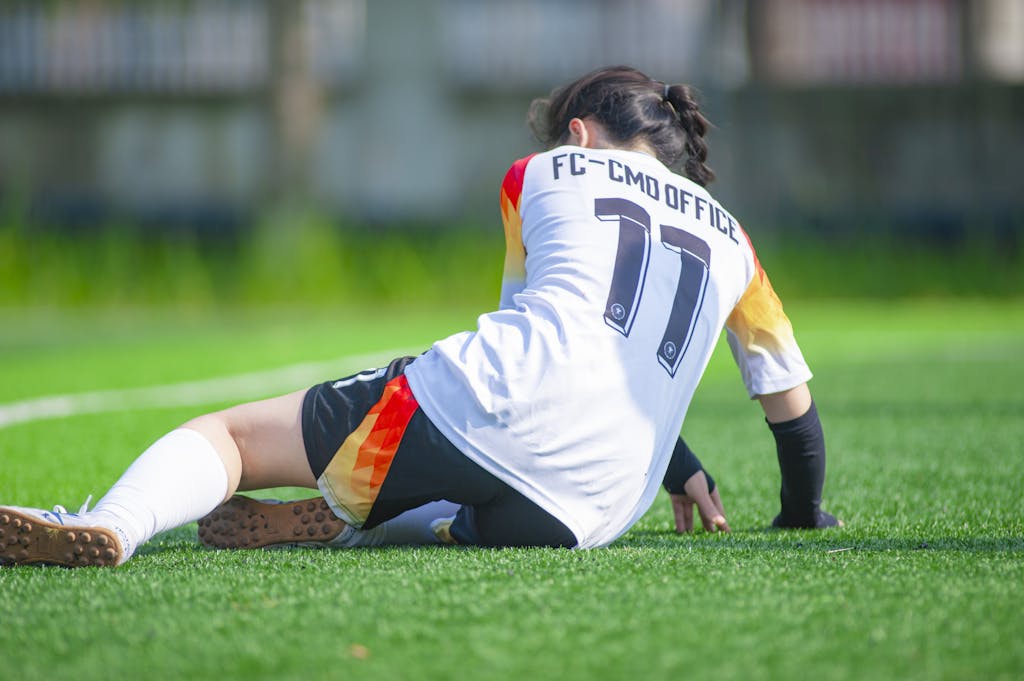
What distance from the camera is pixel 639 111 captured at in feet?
9.00

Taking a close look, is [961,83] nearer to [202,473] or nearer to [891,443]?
[891,443]

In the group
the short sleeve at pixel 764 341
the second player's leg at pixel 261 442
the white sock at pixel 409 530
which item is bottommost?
the white sock at pixel 409 530

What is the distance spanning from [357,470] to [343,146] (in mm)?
14726

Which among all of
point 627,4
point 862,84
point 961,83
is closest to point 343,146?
point 627,4

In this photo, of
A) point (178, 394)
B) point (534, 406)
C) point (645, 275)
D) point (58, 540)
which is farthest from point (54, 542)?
point (178, 394)

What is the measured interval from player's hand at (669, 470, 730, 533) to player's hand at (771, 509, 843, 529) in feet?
0.44

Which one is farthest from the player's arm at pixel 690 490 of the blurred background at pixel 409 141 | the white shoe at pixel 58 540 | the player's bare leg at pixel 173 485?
the blurred background at pixel 409 141

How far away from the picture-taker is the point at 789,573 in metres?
2.40

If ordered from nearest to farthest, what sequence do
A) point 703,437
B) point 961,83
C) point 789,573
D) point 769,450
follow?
point 789,573, point 769,450, point 703,437, point 961,83

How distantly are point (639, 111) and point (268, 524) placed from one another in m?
1.14

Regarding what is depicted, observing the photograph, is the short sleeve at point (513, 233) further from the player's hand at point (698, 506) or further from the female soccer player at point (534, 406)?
the player's hand at point (698, 506)

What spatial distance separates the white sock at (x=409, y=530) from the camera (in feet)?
9.15

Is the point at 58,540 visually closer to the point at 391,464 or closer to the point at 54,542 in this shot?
the point at 54,542

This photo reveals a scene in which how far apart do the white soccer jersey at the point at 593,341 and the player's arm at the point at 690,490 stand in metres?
0.35
